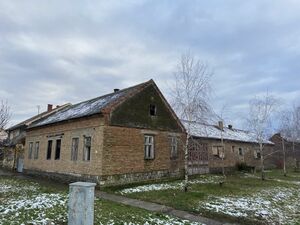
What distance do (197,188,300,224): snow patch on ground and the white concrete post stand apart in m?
6.66

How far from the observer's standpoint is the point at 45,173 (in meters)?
23.4

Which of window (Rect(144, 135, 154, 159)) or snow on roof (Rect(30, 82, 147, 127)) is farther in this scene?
window (Rect(144, 135, 154, 159))

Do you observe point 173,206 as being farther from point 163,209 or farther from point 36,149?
point 36,149

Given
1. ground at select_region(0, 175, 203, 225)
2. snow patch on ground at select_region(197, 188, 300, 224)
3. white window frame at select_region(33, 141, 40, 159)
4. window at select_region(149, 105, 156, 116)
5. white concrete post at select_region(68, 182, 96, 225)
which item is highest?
window at select_region(149, 105, 156, 116)

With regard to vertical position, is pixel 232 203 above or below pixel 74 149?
below

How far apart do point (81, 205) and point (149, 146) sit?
48.8 ft

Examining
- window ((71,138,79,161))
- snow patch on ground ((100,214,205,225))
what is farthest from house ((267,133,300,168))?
snow patch on ground ((100,214,205,225))

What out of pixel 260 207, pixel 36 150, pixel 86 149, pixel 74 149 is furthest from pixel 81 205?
pixel 36 150

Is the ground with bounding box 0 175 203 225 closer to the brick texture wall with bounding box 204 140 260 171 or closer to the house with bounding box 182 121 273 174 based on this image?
the house with bounding box 182 121 273 174

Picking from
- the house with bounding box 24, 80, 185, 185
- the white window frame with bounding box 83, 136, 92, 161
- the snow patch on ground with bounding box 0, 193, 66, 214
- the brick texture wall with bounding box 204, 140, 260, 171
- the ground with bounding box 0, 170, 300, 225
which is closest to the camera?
the ground with bounding box 0, 170, 300, 225

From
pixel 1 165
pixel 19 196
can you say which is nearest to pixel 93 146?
pixel 19 196

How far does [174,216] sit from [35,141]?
20514 mm

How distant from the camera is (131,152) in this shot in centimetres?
1898

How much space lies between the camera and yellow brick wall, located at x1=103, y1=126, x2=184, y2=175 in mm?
17562
